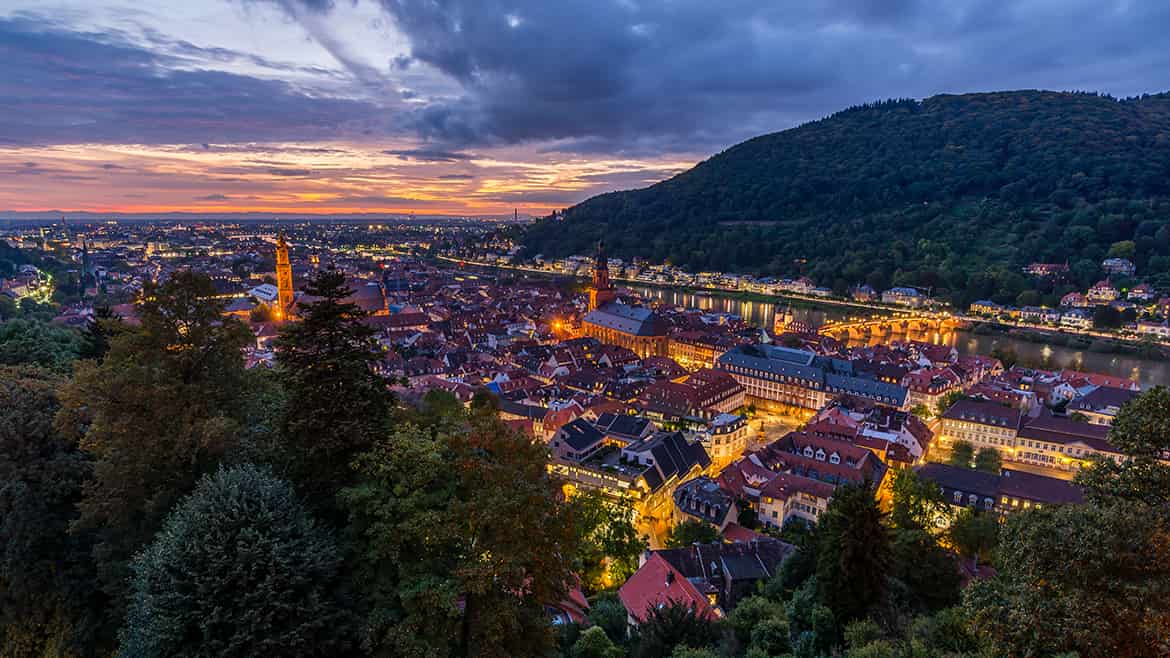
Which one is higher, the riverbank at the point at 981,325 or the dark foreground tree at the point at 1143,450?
the dark foreground tree at the point at 1143,450

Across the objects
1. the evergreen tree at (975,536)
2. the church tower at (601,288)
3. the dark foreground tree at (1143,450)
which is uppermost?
the dark foreground tree at (1143,450)

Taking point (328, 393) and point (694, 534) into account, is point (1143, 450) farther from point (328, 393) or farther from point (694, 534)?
point (694, 534)

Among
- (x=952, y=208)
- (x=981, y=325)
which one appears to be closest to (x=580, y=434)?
(x=981, y=325)

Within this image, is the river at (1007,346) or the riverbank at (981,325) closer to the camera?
the river at (1007,346)

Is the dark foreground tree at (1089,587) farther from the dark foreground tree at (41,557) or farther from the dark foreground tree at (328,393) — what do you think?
the dark foreground tree at (41,557)

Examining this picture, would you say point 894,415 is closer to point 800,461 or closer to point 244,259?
point 800,461

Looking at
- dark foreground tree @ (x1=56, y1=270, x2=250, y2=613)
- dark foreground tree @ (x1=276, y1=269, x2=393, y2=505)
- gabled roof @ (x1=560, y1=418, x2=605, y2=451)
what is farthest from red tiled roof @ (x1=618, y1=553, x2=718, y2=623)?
dark foreground tree @ (x1=56, y1=270, x2=250, y2=613)

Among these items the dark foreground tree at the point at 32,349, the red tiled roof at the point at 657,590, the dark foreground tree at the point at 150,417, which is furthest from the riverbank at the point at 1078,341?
the dark foreground tree at the point at 32,349
